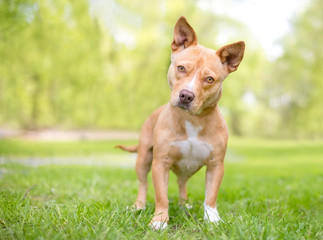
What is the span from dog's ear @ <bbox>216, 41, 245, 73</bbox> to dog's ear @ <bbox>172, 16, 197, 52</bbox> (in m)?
0.32

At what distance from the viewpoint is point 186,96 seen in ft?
9.23

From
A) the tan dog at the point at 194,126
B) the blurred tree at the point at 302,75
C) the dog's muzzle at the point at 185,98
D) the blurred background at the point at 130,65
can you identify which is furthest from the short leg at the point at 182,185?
the blurred tree at the point at 302,75

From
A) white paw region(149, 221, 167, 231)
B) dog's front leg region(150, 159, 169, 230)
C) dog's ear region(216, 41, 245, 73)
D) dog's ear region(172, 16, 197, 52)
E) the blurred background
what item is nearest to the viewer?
white paw region(149, 221, 167, 231)

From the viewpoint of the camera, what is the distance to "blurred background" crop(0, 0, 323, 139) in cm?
1983

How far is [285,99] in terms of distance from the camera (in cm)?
2766

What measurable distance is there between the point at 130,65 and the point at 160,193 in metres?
22.2

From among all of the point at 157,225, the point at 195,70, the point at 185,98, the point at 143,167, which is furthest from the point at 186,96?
the point at 143,167

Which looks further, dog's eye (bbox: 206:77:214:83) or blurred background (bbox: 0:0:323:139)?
blurred background (bbox: 0:0:323:139)

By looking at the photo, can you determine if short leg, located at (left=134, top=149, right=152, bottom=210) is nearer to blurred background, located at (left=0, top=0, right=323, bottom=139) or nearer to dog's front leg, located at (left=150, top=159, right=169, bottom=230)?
dog's front leg, located at (left=150, top=159, right=169, bottom=230)

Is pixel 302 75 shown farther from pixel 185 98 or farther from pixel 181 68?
pixel 185 98

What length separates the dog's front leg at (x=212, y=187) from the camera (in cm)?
320

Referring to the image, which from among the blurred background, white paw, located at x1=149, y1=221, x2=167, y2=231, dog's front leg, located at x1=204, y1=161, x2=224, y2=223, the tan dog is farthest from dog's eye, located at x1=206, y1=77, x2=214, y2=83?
the blurred background

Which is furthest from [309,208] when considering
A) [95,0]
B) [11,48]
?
[95,0]

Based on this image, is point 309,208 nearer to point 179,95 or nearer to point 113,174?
point 179,95
